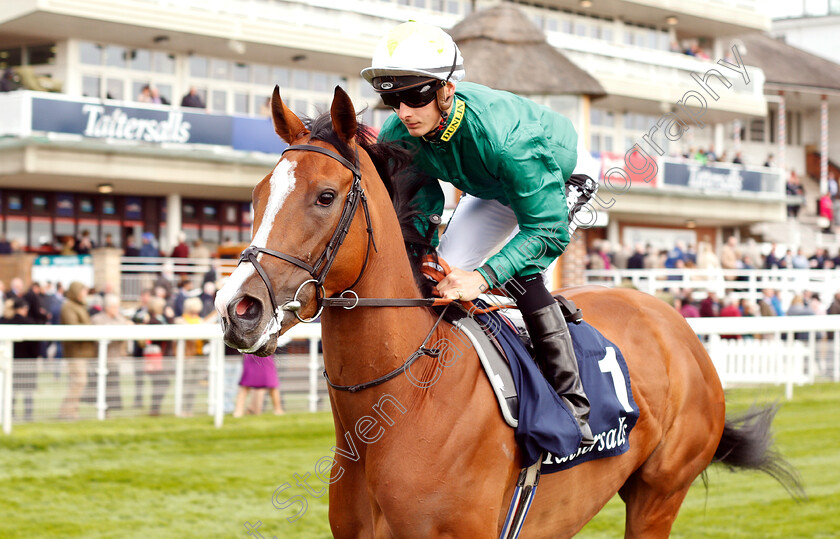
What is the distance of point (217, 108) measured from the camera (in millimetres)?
20750

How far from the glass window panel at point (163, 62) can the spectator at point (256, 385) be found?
13.4 metres

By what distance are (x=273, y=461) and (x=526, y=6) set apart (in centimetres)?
2291

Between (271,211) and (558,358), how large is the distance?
1.04m

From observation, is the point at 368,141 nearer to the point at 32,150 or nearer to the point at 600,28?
the point at 32,150

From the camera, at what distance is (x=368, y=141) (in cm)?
256

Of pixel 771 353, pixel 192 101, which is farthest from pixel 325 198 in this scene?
pixel 192 101

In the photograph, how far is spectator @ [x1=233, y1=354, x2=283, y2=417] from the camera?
7.82 meters

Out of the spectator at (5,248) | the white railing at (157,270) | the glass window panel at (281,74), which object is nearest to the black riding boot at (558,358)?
the white railing at (157,270)

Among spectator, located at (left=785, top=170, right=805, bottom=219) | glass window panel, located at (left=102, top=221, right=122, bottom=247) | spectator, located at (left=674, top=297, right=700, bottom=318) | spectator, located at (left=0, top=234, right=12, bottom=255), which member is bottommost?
spectator, located at (left=674, top=297, right=700, bottom=318)

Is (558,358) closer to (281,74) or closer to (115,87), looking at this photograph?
(115,87)

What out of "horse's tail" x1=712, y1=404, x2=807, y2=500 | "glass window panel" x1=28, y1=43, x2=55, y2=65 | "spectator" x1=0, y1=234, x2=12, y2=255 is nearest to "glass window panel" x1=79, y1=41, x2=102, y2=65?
"glass window panel" x1=28, y1=43, x2=55, y2=65

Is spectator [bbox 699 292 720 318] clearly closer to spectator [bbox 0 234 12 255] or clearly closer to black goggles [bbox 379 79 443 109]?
spectator [bbox 0 234 12 255]

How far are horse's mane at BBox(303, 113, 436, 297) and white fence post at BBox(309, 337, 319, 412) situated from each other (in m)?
5.58

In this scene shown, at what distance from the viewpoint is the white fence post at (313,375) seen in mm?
8180
